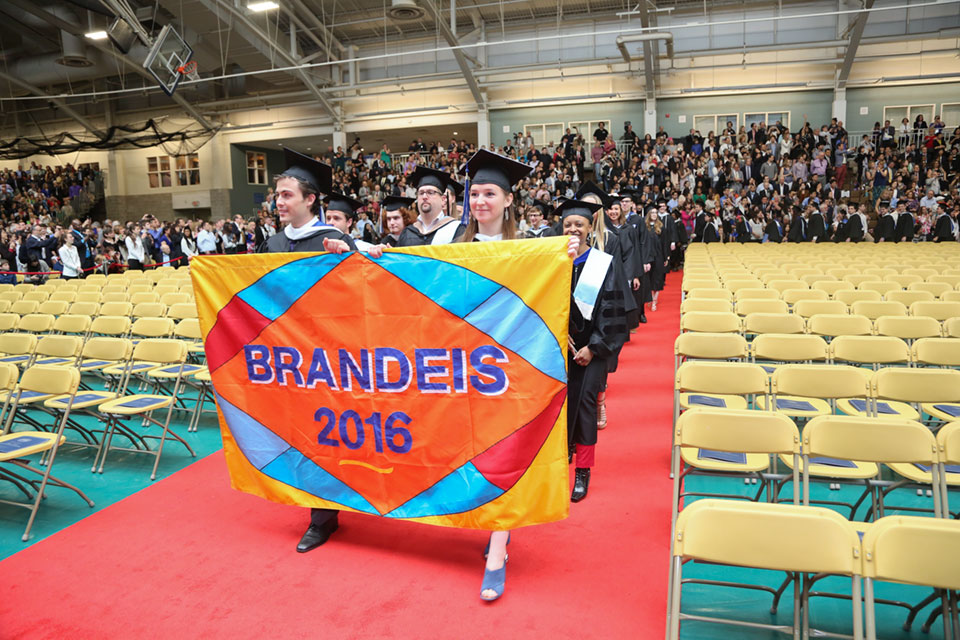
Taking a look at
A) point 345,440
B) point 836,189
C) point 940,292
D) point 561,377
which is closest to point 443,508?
point 345,440

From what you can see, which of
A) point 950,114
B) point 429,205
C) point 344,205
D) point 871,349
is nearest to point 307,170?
point 429,205

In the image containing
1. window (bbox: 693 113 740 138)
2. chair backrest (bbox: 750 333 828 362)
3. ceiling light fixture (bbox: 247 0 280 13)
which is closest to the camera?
chair backrest (bbox: 750 333 828 362)

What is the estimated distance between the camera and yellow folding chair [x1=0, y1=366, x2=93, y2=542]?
3490 mm

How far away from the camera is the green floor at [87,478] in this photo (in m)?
3.52

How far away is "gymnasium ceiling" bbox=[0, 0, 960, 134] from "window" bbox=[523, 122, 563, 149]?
2220 millimetres

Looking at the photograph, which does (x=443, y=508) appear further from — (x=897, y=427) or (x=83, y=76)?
(x=83, y=76)

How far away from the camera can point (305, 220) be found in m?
3.26

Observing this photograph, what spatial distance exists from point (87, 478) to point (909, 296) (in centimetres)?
744

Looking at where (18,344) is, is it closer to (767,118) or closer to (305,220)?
(305,220)

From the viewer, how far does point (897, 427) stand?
2.52 metres

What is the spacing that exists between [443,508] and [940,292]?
258 inches

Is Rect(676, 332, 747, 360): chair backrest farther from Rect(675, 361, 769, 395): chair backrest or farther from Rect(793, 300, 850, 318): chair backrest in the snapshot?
Rect(793, 300, 850, 318): chair backrest

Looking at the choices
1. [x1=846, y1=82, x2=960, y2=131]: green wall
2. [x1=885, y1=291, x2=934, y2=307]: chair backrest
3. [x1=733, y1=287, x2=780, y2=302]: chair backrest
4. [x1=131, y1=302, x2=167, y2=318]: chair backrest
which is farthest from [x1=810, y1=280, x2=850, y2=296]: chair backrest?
[x1=846, y1=82, x2=960, y2=131]: green wall

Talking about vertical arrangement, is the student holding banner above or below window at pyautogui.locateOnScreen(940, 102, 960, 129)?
below
